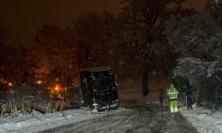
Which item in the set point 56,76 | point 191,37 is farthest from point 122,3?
point 191,37

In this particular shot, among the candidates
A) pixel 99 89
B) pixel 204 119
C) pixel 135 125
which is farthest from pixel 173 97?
pixel 99 89

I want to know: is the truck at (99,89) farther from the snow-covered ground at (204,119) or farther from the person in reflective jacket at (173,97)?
the person in reflective jacket at (173,97)

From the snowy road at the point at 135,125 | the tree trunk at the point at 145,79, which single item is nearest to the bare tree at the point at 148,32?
the tree trunk at the point at 145,79

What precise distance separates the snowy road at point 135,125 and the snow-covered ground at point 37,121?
1.43 metres

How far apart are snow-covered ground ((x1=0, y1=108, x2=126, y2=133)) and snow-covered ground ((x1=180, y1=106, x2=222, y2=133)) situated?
7044mm

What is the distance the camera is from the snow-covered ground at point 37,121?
2927cm

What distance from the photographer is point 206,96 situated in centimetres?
3416

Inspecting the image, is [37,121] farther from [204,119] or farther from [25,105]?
[204,119]

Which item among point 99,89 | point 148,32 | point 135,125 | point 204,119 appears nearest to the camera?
point 135,125

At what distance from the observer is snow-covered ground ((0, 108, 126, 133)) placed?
2927cm

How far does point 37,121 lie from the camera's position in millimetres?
32469

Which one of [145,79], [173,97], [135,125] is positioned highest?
[145,79]

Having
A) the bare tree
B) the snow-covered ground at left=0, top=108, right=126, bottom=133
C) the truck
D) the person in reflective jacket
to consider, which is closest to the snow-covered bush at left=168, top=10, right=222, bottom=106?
the person in reflective jacket

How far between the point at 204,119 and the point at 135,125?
407 cm
